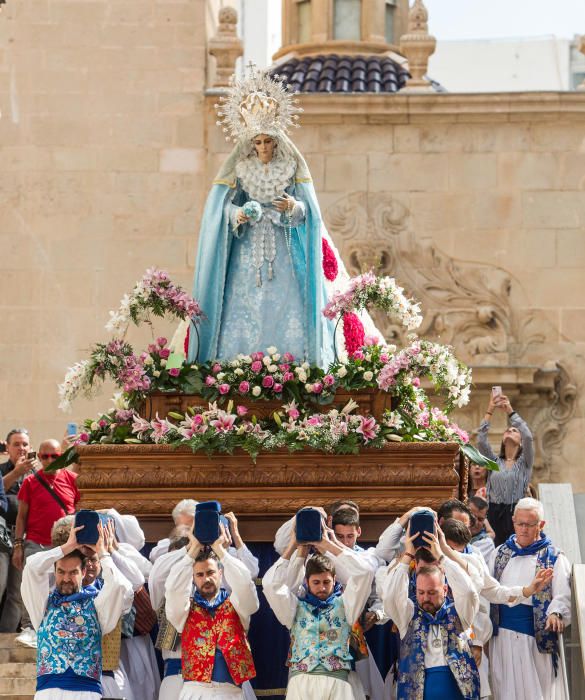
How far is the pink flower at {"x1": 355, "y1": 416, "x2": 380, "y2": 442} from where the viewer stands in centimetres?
1262

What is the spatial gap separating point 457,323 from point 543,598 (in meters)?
9.46

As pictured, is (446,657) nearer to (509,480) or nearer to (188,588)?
(188,588)

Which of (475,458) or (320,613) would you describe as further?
(475,458)

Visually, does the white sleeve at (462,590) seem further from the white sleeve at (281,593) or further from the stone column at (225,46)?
the stone column at (225,46)

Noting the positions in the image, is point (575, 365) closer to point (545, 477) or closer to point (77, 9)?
point (545, 477)

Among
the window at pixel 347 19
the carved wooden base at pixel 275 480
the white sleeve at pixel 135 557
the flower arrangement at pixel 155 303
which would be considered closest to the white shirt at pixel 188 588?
the white sleeve at pixel 135 557

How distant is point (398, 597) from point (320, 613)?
44cm

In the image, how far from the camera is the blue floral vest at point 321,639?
11.2 m

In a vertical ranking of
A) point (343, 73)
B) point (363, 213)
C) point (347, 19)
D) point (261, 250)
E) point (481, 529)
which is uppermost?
point (347, 19)

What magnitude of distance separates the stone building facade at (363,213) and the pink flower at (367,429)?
8.75m

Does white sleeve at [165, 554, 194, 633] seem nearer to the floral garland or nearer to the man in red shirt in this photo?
the floral garland

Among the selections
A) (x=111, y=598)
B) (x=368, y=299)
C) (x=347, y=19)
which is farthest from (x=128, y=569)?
(x=347, y=19)

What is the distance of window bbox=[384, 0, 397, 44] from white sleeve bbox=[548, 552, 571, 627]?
14.0 m

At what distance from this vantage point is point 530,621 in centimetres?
1248
